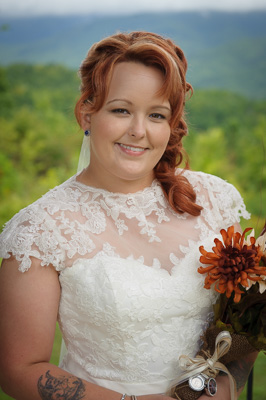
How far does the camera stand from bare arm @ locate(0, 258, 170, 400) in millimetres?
1782

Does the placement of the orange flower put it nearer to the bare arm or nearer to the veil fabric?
the bare arm

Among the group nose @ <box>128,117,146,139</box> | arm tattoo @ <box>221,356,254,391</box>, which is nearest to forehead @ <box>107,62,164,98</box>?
nose @ <box>128,117,146,139</box>

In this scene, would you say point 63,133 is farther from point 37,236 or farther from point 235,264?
point 235,264

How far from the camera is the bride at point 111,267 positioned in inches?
71.5

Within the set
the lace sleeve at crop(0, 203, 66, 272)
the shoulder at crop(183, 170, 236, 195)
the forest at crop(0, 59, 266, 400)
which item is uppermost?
the shoulder at crop(183, 170, 236, 195)

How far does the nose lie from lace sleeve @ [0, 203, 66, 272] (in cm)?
48

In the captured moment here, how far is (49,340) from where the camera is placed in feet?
6.08

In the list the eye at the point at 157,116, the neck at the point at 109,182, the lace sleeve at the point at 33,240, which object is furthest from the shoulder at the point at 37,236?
the eye at the point at 157,116

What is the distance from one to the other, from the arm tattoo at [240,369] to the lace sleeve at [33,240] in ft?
2.68

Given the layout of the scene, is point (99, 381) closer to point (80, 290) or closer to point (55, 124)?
point (80, 290)

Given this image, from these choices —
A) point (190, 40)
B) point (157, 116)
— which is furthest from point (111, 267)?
point (190, 40)

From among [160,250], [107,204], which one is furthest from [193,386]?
[107,204]

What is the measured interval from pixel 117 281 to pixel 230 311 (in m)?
0.46

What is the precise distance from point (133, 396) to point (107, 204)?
80 centimetres
